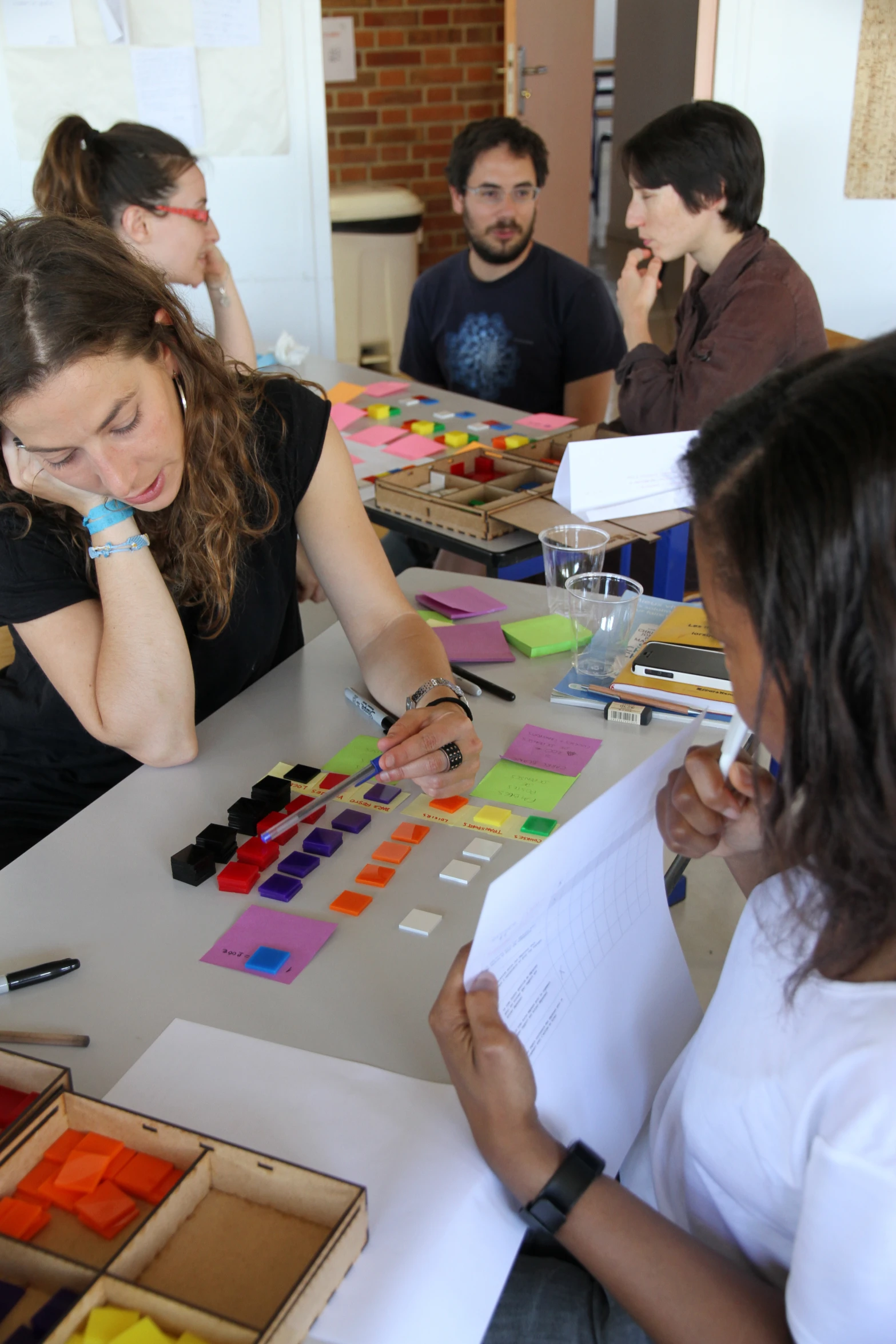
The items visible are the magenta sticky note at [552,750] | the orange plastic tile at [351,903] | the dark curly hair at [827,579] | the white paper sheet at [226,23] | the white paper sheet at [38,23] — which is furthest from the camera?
the white paper sheet at [226,23]

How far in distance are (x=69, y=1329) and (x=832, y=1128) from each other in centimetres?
44

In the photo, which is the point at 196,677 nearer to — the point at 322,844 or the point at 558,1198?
→ the point at 322,844

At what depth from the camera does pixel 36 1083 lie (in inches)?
30.7

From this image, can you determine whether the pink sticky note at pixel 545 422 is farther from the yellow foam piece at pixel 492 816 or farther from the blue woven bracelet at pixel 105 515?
the yellow foam piece at pixel 492 816

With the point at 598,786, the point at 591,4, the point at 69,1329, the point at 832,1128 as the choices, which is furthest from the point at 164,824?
the point at 591,4

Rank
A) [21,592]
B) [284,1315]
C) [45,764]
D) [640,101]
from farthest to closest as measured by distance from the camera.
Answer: [640,101] < [45,764] < [21,592] < [284,1315]

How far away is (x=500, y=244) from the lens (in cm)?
325

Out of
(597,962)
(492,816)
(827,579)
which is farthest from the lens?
(492,816)

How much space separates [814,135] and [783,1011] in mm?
4147

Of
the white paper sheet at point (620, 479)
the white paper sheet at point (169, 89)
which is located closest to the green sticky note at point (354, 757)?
the white paper sheet at point (620, 479)

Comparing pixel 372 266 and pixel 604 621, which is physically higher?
pixel 372 266

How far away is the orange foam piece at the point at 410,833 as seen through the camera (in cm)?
111

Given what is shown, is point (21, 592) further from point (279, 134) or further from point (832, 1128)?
point (279, 134)

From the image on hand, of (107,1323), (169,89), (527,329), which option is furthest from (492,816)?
(169,89)
